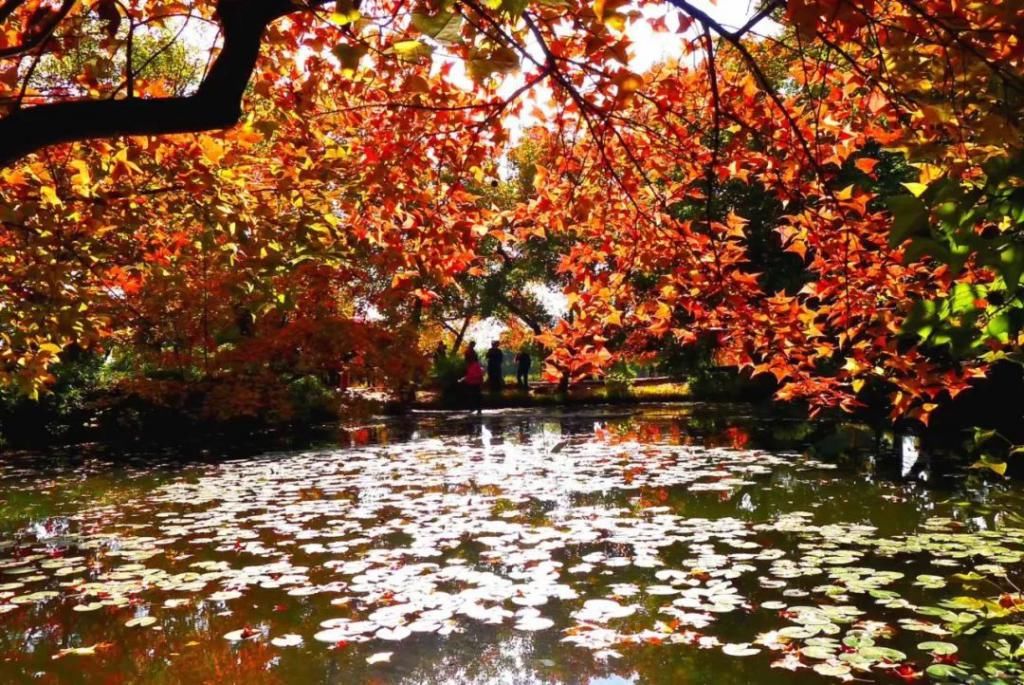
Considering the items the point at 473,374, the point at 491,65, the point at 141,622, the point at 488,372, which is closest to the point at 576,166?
the point at 491,65

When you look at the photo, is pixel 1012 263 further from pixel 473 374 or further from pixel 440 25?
pixel 473 374


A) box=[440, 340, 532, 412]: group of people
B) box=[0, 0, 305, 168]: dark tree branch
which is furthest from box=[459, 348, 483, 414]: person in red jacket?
box=[0, 0, 305, 168]: dark tree branch

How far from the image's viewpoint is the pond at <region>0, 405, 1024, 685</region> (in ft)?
13.3

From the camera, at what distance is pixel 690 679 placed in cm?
382

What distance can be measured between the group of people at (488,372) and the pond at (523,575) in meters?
9.45

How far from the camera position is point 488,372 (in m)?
24.5

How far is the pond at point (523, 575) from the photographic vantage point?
4043mm

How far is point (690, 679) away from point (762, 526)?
3.22 meters

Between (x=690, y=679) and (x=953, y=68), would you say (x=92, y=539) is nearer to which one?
(x=690, y=679)

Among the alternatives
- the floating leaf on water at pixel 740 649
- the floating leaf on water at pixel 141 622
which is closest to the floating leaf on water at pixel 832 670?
the floating leaf on water at pixel 740 649

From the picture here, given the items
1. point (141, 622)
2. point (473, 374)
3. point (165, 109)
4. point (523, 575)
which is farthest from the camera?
point (473, 374)

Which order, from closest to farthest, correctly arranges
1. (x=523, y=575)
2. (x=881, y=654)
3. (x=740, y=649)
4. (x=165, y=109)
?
(x=165, y=109), (x=881, y=654), (x=740, y=649), (x=523, y=575)

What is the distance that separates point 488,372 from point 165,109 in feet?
72.3


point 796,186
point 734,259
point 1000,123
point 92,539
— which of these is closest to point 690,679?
point 734,259
